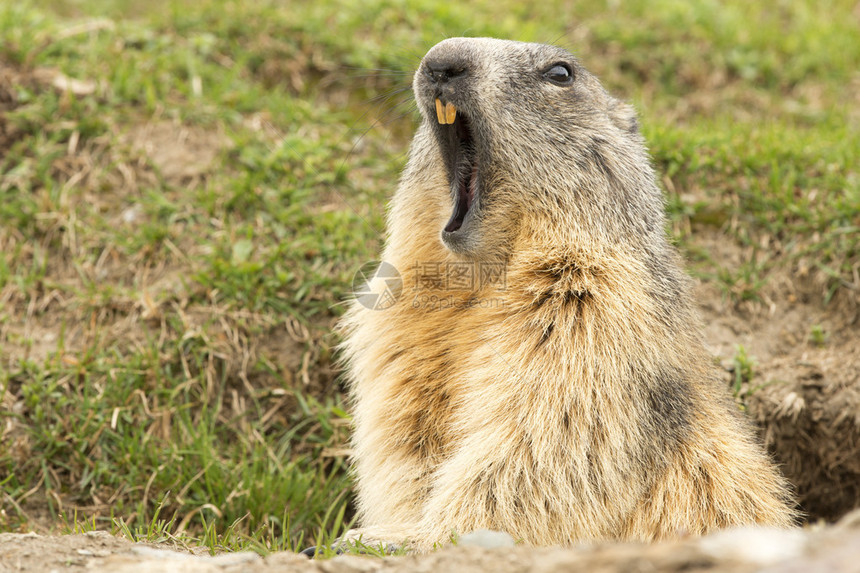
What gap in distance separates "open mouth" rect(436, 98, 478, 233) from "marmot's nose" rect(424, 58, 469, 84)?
22 cm

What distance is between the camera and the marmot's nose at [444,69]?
349cm

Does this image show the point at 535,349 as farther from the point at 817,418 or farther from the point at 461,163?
the point at 817,418

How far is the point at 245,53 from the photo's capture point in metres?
6.48

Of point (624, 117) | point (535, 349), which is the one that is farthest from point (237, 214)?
point (535, 349)

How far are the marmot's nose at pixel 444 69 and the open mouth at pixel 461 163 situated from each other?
220mm

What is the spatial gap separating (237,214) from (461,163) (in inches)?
83.4

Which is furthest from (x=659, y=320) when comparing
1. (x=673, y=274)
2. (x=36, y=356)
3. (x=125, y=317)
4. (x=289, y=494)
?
(x=36, y=356)

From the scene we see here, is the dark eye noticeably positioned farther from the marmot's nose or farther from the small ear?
the marmot's nose

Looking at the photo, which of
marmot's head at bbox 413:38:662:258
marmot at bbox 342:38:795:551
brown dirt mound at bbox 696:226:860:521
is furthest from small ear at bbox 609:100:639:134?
brown dirt mound at bbox 696:226:860:521

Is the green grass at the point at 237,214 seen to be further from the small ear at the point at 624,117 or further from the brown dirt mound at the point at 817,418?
the small ear at the point at 624,117

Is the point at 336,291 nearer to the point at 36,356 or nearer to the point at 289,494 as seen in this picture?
the point at 289,494

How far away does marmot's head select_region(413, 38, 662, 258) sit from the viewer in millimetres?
3574

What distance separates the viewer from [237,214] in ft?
17.7

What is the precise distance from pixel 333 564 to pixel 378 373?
148 centimetres
